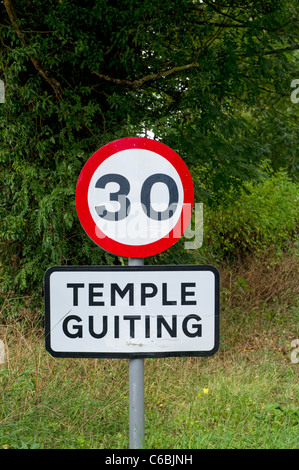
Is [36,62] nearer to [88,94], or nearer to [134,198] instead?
[88,94]

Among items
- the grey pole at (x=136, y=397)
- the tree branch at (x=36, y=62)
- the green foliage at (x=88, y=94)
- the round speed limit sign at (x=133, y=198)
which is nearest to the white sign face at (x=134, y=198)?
the round speed limit sign at (x=133, y=198)

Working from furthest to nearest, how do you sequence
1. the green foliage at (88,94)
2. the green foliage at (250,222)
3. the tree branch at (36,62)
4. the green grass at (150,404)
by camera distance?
the green foliage at (250,222) → the green foliage at (88,94) → the tree branch at (36,62) → the green grass at (150,404)

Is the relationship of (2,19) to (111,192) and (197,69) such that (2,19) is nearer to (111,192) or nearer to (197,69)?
(197,69)

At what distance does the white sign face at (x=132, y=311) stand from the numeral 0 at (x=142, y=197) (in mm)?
238

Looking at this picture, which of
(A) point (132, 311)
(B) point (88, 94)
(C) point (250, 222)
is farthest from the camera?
(C) point (250, 222)

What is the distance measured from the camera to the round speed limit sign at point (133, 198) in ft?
7.03

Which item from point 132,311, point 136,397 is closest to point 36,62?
point 132,311

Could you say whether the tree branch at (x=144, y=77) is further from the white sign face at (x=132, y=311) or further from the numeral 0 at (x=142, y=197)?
the white sign face at (x=132, y=311)

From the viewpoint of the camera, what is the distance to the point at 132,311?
6.91 feet

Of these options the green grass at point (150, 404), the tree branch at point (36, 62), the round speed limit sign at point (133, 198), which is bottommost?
the green grass at point (150, 404)

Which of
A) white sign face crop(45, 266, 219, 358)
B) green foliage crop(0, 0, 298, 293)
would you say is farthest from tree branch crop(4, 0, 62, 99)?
white sign face crop(45, 266, 219, 358)

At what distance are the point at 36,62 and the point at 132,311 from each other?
3700 millimetres

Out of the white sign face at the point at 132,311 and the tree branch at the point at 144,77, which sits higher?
the tree branch at the point at 144,77

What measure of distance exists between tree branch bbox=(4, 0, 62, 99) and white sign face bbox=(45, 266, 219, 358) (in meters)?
3.46
